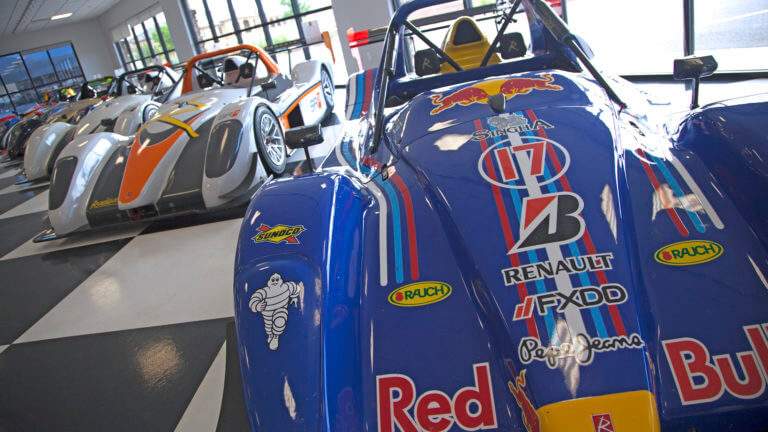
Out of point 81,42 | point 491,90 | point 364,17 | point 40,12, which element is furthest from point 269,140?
point 81,42

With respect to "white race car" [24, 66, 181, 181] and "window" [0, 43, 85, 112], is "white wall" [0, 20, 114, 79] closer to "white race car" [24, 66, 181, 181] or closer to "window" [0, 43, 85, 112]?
"window" [0, 43, 85, 112]

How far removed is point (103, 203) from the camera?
11.0 ft

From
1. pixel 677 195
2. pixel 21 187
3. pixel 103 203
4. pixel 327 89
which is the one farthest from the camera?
pixel 21 187

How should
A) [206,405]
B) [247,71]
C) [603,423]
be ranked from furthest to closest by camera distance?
[247,71] → [206,405] → [603,423]

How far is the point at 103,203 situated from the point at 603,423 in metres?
3.61

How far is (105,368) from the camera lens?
1.88 meters

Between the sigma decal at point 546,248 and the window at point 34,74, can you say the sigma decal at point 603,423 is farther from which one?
the window at point 34,74

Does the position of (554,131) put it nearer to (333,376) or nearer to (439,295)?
(439,295)

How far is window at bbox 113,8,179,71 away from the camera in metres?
16.3

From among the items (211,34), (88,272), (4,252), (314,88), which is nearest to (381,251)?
(88,272)

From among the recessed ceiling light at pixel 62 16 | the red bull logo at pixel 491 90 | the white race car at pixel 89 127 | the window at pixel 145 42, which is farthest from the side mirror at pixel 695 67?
the recessed ceiling light at pixel 62 16

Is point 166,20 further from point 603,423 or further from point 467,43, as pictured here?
point 603,423

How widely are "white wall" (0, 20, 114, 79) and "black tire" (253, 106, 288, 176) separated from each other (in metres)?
21.4

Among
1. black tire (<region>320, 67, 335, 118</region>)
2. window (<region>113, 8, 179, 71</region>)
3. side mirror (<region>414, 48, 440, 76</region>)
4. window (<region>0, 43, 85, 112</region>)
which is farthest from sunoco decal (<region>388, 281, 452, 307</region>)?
window (<region>0, 43, 85, 112</region>)
